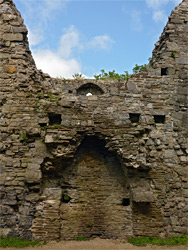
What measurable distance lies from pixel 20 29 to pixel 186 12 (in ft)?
19.6

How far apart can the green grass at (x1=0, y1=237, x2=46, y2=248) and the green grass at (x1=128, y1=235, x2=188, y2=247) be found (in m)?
2.58

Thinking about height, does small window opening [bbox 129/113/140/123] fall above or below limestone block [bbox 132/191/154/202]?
above

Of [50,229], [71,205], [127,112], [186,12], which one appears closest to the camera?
[50,229]

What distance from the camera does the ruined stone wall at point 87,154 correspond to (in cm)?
665

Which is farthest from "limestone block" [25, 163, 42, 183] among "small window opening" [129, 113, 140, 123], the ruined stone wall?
"small window opening" [129, 113, 140, 123]

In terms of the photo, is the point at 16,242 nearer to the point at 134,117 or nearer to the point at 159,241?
the point at 159,241

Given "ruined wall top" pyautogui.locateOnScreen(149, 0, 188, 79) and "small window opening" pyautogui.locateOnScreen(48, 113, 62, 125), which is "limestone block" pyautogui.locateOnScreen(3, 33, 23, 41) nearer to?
"small window opening" pyautogui.locateOnScreen(48, 113, 62, 125)

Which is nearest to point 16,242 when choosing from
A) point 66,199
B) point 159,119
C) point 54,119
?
point 66,199

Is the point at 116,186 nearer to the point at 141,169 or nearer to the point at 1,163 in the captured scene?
the point at 141,169

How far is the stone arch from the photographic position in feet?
27.3

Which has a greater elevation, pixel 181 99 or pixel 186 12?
pixel 186 12

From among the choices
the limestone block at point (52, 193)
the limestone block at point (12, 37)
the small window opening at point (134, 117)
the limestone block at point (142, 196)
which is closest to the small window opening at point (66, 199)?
the limestone block at point (52, 193)

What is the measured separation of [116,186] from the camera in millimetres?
7359

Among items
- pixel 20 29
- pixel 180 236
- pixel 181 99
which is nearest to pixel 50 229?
pixel 180 236
